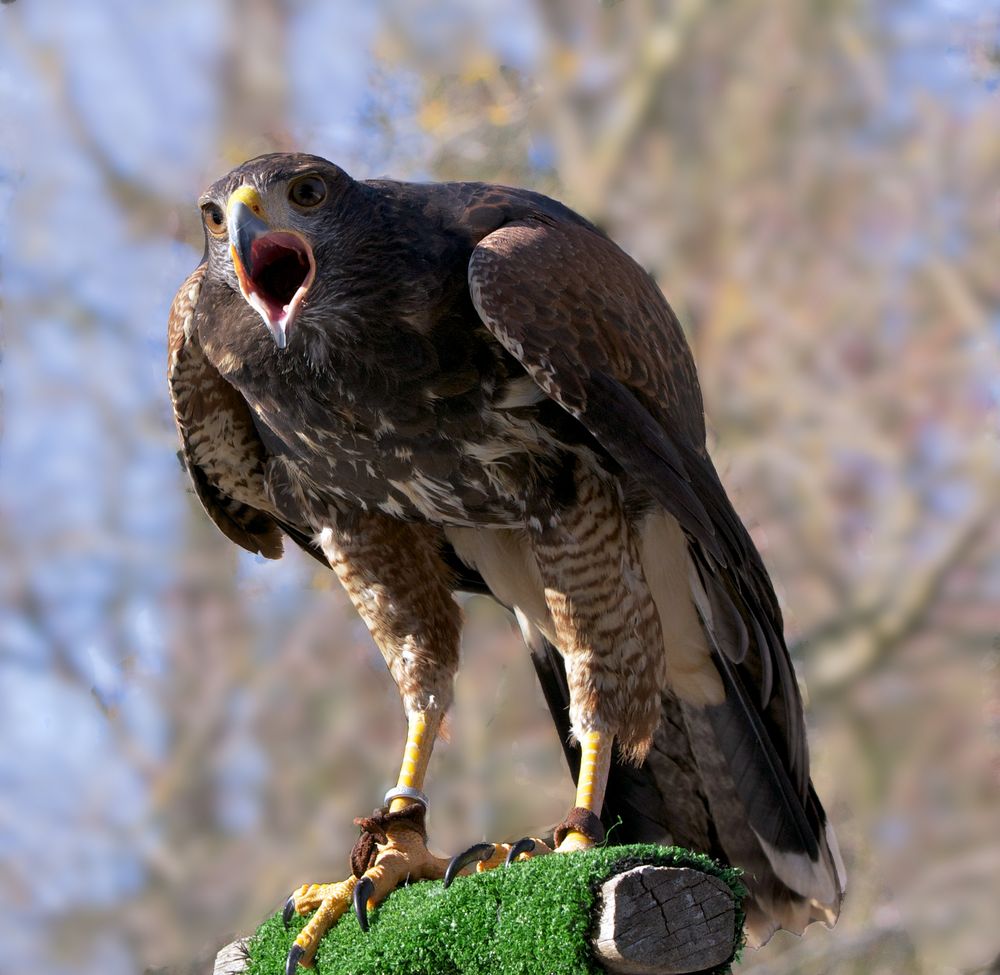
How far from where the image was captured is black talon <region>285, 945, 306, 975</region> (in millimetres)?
2973

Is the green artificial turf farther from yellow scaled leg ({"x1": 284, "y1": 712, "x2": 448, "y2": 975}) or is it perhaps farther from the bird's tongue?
the bird's tongue

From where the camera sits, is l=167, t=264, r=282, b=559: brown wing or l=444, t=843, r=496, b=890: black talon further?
l=167, t=264, r=282, b=559: brown wing

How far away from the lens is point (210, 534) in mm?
7801

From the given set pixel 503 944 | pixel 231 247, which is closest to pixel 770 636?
pixel 503 944

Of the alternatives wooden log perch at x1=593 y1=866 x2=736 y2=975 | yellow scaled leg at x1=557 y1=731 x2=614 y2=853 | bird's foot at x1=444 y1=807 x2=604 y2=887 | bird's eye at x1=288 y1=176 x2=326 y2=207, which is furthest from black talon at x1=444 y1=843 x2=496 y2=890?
bird's eye at x1=288 y1=176 x2=326 y2=207

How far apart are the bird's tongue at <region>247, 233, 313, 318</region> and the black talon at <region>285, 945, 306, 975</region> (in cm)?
161

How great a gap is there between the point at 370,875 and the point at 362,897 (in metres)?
0.08

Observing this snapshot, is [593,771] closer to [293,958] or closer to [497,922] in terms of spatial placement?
[497,922]

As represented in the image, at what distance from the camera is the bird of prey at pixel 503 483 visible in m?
3.01

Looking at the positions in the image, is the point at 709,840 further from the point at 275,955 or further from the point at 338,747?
the point at 338,747

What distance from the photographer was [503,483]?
3219mm

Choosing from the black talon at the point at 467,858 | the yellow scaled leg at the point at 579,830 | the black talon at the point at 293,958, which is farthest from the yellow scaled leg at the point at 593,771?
the black talon at the point at 293,958

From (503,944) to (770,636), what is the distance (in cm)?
131

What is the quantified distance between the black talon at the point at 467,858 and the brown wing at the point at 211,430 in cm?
130
